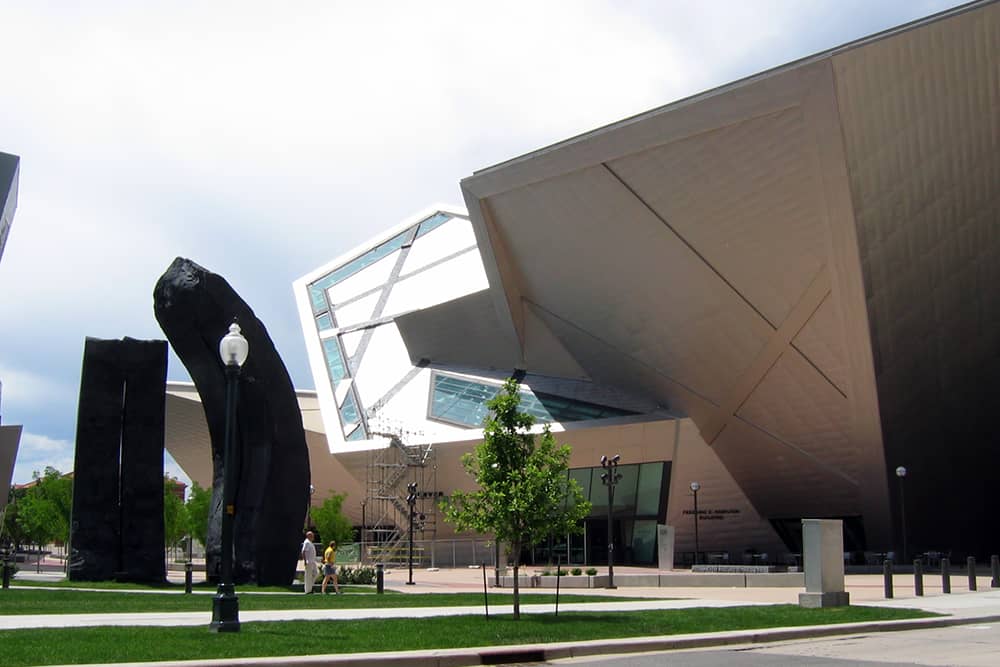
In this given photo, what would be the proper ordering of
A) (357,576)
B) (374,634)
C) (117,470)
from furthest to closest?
(357,576)
(117,470)
(374,634)

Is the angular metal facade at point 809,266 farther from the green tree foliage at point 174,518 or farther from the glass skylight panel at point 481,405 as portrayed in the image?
the green tree foliage at point 174,518

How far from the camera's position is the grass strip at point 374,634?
1088cm

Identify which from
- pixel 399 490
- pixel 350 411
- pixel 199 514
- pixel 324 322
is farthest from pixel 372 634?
pixel 324 322

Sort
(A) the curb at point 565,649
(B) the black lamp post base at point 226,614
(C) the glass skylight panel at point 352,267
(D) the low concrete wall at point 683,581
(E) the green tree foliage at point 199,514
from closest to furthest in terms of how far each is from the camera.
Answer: (A) the curb at point 565,649
(B) the black lamp post base at point 226,614
(D) the low concrete wall at point 683,581
(E) the green tree foliage at point 199,514
(C) the glass skylight panel at point 352,267

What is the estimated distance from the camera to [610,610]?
18.2 meters

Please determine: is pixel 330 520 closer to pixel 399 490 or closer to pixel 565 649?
pixel 399 490

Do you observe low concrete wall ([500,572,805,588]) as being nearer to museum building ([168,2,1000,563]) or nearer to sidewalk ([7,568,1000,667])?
sidewalk ([7,568,1000,667])

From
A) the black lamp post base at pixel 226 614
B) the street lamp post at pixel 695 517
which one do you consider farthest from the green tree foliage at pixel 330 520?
the black lamp post base at pixel 226 614

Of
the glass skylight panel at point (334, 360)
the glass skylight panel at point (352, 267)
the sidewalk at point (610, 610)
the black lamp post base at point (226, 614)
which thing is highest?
the glass skylight panel at point (352, 267)

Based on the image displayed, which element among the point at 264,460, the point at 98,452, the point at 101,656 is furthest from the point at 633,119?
the point at 101,656

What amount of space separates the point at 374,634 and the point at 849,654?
19.4ft

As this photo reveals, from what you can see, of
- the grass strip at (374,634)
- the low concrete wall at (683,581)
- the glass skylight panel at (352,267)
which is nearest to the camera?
the grass strip at (374,634)

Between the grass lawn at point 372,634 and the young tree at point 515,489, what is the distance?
140 cm

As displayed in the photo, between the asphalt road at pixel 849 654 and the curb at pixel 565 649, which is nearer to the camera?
the curb at pixel 565 649
